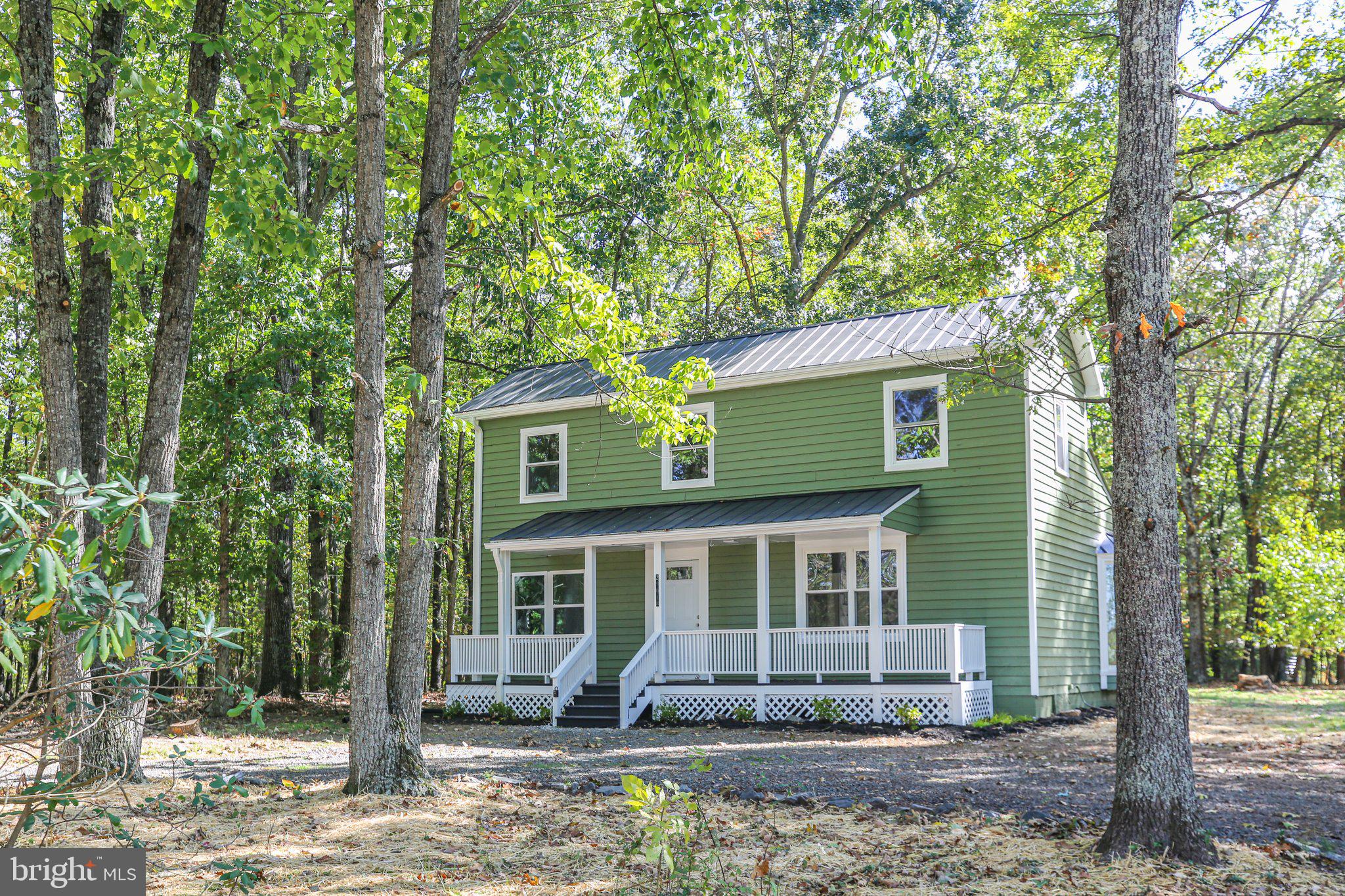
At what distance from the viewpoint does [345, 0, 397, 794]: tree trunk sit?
7.23 metres

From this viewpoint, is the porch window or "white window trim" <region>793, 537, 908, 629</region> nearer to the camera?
"white window trim" <region>793, 537, 908, 629</region>

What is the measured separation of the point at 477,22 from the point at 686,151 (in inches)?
92.0

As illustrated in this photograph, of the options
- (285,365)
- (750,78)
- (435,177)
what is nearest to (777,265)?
(750,78)

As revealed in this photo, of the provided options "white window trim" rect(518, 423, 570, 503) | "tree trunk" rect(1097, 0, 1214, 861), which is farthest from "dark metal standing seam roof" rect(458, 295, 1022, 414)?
"tree trunk" rect(1097, 0, 1214, 861)

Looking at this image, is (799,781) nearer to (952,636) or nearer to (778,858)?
(778,858)

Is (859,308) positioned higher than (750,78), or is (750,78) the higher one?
(750,78)

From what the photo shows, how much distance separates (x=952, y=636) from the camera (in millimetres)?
14172

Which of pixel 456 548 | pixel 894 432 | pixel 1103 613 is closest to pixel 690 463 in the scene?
pixel 894 432

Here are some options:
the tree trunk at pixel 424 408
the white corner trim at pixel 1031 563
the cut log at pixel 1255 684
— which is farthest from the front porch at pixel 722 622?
the cut log at pixel 1255 684

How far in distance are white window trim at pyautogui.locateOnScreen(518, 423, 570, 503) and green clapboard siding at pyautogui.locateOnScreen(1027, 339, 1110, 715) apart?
8332 mm

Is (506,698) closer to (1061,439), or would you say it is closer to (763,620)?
(763,620)

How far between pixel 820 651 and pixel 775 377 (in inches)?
181

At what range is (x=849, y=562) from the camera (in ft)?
53.8

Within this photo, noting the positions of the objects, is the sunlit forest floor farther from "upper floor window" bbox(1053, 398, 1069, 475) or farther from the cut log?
the cut log
